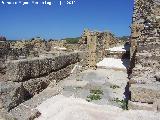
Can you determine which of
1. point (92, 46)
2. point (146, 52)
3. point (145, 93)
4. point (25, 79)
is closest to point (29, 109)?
point (25, 79)

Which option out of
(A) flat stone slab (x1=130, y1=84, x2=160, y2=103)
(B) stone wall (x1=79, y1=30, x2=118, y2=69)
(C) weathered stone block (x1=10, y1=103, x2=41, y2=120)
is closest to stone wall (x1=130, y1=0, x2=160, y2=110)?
(A) flat stone slab (x1=130, y1=84, x2=160, y2=103)

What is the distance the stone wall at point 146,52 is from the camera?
258 inches

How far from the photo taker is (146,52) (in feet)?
33.5

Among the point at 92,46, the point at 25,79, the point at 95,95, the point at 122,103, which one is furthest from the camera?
the point at 92,46

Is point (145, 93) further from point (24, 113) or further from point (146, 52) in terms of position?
point (146, 52)

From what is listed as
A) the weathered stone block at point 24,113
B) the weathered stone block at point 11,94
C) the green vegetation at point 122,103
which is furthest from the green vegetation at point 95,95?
the weathered stone block at point 11,94

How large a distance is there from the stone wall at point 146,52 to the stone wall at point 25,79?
2416 mm

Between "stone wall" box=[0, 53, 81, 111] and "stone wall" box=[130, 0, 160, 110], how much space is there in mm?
2416

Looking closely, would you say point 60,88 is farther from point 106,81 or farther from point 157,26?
point 157,26

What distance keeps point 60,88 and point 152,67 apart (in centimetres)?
348

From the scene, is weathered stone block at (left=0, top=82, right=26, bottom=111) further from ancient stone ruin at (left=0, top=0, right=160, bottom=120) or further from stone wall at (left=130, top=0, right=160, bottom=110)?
stone wall at (left=130, top=0, right=160, bottom=110)

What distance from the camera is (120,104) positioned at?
6.86m

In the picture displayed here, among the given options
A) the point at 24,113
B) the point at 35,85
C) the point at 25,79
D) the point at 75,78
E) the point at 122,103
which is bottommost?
the point at 122,103

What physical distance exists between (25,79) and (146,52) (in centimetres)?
576
